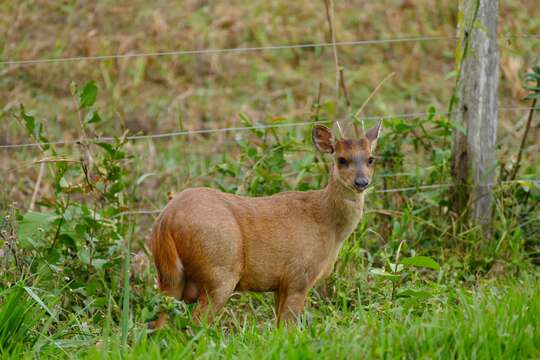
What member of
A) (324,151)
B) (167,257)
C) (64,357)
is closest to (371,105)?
(324,151)

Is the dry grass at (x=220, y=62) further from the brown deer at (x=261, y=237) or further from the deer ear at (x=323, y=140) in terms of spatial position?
the brown deer at (x=261, y=237)

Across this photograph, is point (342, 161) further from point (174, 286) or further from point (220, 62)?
point (220, 62)

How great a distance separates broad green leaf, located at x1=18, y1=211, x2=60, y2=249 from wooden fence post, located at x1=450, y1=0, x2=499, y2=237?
298 cm

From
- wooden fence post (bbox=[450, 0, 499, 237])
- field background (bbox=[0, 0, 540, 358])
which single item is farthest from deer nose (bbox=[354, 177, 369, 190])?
wooden fence post (bbox=[450, 0, 499, 237])

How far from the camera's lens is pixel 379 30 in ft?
38.7

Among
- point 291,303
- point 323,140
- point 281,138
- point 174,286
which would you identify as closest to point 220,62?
point 281,138

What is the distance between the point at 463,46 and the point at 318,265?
2.26m

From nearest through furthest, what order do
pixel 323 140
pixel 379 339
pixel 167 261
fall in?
pixel 379 339, pixel 167 261, pixel 323 140

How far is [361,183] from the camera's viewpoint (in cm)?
556

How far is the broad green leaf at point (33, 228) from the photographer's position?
561 cm

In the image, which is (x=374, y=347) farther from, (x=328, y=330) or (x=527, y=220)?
(x=527, y=220)

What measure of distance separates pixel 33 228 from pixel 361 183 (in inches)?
79.2

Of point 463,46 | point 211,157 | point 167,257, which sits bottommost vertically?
point 211,157

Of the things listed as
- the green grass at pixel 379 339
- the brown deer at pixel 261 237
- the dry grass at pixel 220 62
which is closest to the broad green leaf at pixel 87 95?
the brown deer at pixel 261 237
